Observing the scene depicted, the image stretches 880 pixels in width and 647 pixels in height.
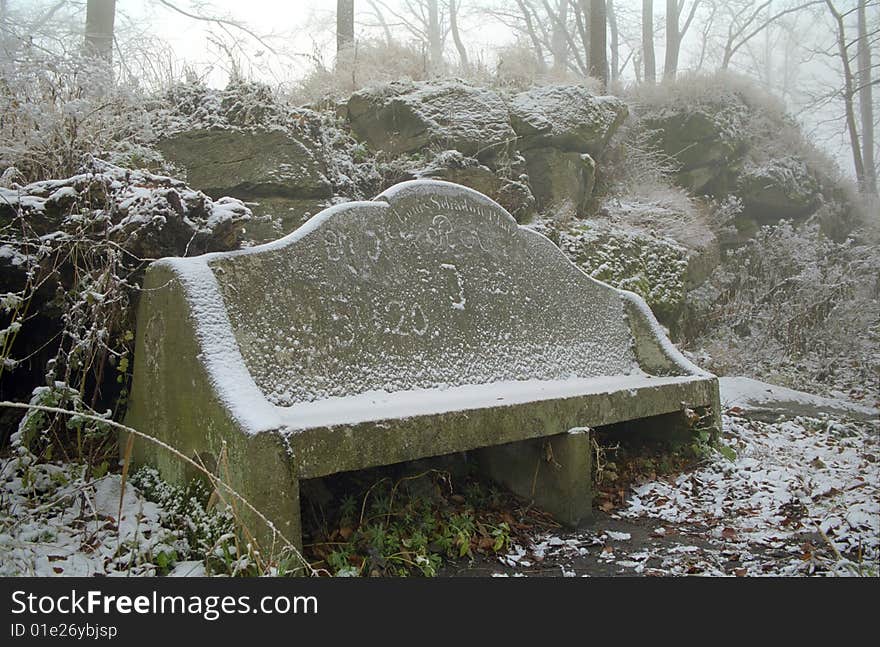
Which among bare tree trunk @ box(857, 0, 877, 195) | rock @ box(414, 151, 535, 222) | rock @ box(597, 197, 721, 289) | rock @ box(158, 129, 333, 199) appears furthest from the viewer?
rock @ box(597, 197, 721, 289)

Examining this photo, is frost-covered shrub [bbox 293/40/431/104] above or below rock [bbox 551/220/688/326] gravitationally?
above

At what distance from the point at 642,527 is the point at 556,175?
464 centimetres

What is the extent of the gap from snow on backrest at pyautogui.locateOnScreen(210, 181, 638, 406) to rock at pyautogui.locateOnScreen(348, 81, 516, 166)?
2.54 metres

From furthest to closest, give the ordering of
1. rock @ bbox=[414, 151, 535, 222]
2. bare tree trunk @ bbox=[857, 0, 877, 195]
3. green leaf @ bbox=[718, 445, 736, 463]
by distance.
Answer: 1. rock @ bbox=[414, 151, 535, 222]
2. bare tree trunk @ bbox=[857, 0, 877, 195]
3. green leaf @ bbox=[718, 445, 736, 463]

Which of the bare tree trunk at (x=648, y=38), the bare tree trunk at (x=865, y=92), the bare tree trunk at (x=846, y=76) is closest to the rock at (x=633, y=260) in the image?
the bare tree trunk at (x=846, y=76)

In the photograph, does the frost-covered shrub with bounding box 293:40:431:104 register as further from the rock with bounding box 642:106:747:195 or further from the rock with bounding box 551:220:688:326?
the rock with bounding box 642:106:747:195

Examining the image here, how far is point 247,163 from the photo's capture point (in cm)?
492

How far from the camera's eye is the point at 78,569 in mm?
2033

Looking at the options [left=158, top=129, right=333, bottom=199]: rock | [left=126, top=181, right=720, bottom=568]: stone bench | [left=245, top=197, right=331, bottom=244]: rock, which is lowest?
[left=126, top=181, right=720, bottom=568]: stone bench

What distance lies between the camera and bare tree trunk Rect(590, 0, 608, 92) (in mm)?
10086

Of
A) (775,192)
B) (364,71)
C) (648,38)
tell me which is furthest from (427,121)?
(648,38)

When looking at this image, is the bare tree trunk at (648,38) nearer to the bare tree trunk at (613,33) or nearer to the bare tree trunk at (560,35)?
the bare tree trunk at (613,33)

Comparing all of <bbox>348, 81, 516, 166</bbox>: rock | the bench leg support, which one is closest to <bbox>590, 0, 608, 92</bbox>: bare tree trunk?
<bbox>348, 81, 516, 166</bbox>: rock

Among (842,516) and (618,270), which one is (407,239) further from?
(618,270)
